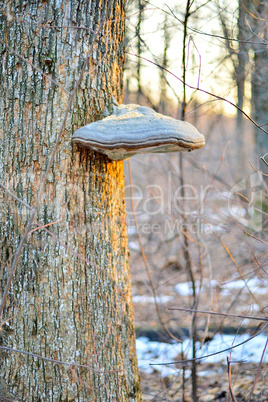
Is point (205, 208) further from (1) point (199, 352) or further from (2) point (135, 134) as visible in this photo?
(2) point (135, 134)

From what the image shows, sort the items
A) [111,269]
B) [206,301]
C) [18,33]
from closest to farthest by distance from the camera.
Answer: [18,33] → [111,269] → [206,301]

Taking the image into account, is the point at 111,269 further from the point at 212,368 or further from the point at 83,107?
the point at 212,368

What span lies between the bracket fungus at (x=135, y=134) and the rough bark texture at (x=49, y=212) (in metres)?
0.20

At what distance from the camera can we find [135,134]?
1670 millimetres

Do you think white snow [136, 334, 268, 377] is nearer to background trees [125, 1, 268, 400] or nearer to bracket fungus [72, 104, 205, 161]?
background trees [125, 1, 268, 400]

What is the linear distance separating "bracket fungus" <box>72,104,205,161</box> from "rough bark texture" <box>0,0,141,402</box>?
199 millimetres

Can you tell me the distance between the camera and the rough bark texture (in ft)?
5.84

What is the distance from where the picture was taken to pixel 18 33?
5.95ft

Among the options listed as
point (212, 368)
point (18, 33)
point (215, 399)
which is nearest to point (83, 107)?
point (18, 33)

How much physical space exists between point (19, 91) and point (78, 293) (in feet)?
3.93

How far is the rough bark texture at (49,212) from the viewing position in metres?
1.78

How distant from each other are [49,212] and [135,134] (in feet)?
2.14

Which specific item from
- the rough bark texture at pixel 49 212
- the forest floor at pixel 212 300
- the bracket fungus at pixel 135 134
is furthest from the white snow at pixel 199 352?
the bracket fungus at pixel 135 134

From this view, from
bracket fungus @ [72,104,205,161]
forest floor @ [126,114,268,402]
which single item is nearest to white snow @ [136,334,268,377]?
forest floor @ [126,114,268,402]
